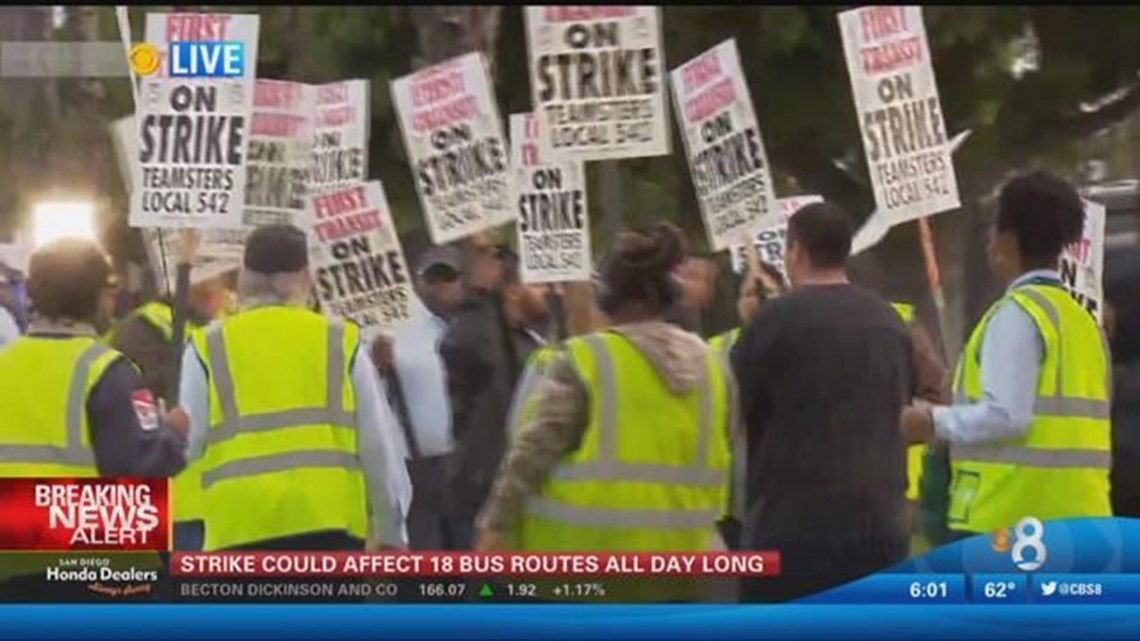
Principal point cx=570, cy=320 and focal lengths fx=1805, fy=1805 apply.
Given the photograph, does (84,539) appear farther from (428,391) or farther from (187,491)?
(428,391)

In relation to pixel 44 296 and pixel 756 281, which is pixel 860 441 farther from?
pixel 44 296

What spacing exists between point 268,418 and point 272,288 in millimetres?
329

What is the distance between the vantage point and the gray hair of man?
4426mm

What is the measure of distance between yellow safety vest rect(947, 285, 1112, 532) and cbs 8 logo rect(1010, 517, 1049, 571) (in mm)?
32

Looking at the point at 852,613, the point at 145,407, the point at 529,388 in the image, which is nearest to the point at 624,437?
the point at 529,388

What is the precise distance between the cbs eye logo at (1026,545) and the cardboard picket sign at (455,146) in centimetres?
149

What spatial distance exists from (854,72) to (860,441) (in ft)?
3.00

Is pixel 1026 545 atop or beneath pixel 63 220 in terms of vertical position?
beneath

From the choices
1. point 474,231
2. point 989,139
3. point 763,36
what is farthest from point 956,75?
point 474,231

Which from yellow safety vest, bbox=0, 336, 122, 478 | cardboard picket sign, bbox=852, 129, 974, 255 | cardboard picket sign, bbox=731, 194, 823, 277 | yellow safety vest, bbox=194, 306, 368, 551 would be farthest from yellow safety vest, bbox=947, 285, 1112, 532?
yellow safety vest, bbox=0, 336, 122, 478

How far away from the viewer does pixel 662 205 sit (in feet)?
14.5

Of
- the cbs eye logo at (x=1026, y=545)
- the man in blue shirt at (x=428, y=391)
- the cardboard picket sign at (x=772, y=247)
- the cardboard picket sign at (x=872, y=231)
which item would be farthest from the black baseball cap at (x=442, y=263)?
the cbs eye logo at (x=1026, y=545)

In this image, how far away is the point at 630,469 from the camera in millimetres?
4449

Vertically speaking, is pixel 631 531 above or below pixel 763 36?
below
